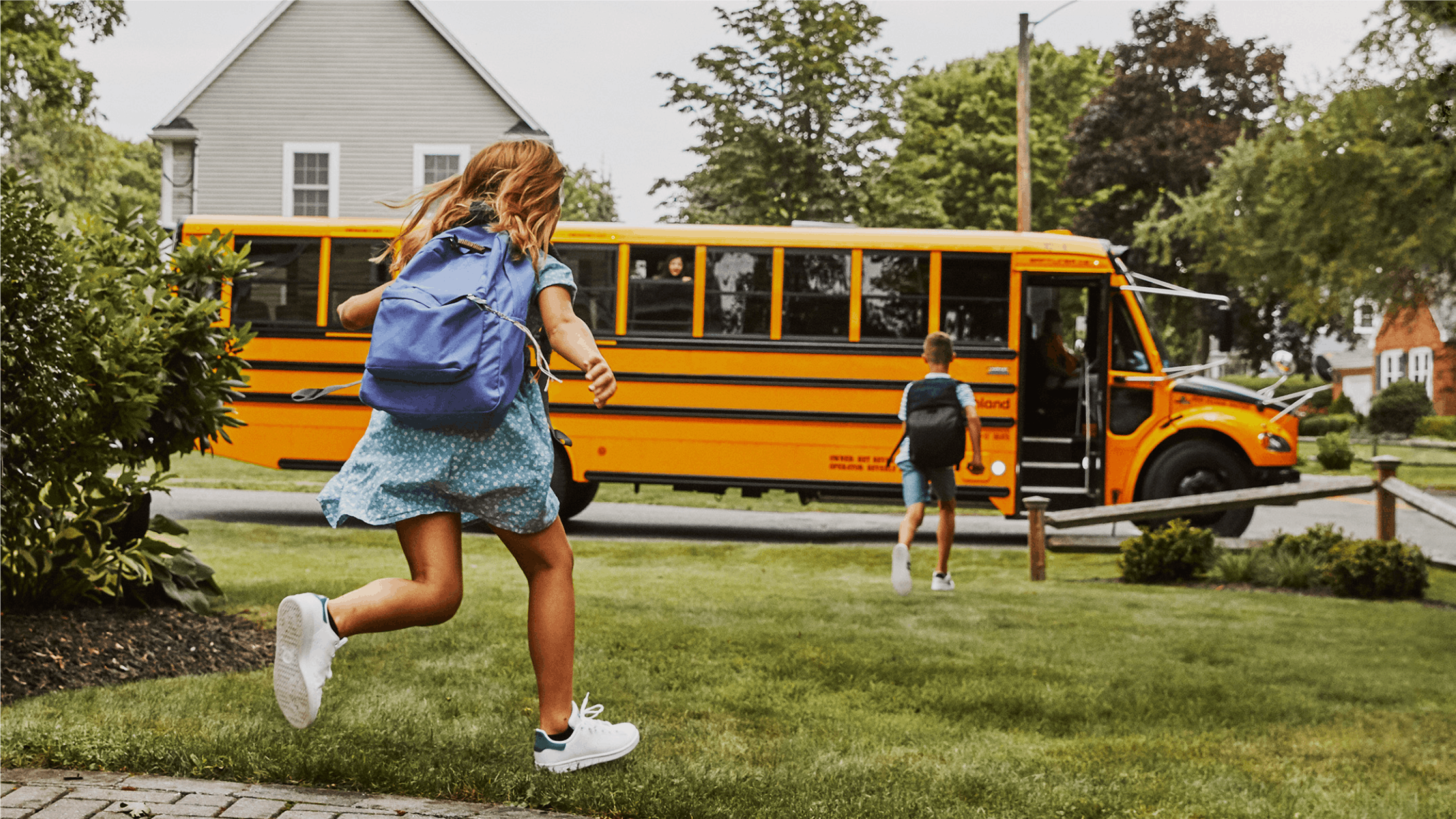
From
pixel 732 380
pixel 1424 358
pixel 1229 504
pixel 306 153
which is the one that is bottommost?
pixel 1229 504

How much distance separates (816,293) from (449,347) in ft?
30.3

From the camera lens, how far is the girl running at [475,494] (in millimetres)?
3096

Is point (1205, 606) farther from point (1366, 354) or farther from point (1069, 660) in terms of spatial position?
point (1366, 354)

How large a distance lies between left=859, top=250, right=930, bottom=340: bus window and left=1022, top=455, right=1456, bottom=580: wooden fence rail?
8.38ft

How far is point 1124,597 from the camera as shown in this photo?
8375mm

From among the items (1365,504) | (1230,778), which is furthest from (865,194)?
(1230,778)

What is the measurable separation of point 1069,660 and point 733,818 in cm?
313

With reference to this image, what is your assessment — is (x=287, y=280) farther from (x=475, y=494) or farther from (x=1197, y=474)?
(x=475, y=494)

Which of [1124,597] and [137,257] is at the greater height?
[137,257]

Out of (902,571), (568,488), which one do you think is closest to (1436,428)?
(568,488)

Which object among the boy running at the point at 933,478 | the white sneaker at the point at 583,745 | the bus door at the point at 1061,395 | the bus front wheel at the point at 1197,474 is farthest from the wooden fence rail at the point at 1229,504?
the white sneaker at the point at 583,745

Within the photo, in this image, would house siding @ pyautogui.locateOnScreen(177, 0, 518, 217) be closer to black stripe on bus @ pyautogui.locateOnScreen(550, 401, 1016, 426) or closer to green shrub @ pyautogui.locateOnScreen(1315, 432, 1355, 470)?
black stripe on bus @ pyautogui.locateOnScreen(550, 401, 1016, 426)

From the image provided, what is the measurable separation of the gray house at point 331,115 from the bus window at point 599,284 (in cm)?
1264

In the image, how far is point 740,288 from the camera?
12.2 metres
